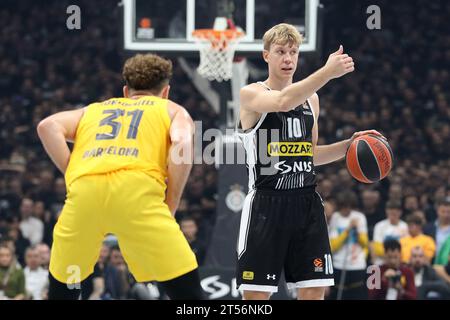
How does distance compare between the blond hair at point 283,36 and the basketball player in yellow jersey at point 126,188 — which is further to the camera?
the blond hair at point 283,36

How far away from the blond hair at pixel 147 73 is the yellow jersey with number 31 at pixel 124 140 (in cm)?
13

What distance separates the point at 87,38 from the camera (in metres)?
17.8

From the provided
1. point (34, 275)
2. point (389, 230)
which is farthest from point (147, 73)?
point (389, 230)

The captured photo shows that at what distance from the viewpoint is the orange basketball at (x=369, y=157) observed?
238 inches

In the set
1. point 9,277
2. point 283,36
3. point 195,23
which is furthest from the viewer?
point 195,23

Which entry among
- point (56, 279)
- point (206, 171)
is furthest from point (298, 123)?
point (206, 171)

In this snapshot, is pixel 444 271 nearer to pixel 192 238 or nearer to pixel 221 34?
pixel 192 238

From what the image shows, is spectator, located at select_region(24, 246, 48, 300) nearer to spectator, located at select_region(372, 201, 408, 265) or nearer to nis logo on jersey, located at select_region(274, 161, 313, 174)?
spectator, located at select_region(372, 201, 408, 265)

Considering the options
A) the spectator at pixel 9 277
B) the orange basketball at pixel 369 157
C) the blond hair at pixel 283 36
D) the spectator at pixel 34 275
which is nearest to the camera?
the blond hair at pixel 283 36

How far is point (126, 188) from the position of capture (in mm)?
4996

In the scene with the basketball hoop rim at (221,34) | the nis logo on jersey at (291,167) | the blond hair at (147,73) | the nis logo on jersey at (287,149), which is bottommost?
the nis logo on jersey at (291,167)

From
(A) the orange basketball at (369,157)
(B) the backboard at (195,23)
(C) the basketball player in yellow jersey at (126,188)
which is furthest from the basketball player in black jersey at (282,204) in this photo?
(B) the backboard at (195,23)

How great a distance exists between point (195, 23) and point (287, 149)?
5.26 metres

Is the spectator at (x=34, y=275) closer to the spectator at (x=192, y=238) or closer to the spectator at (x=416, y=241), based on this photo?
the spectator at (x=192, y=238)
